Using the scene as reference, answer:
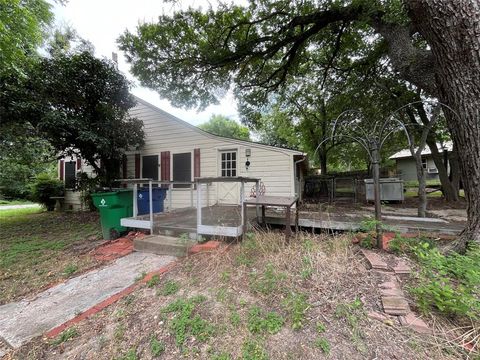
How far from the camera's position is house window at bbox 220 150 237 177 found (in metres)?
7.43

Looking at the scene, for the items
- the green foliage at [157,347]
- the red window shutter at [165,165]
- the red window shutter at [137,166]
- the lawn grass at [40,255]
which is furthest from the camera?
the red window shutter at [137,166]

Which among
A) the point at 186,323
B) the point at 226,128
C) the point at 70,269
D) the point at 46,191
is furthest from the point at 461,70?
the point at 226,128

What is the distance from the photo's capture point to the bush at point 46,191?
10578mm

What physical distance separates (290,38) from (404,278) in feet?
22.4

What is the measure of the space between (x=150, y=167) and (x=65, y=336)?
23.3ft

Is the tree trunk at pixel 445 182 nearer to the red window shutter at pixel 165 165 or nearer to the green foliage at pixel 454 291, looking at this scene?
the green foliage at pixel 454 291

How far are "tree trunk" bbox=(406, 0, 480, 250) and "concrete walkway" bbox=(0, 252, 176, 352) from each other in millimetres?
4115

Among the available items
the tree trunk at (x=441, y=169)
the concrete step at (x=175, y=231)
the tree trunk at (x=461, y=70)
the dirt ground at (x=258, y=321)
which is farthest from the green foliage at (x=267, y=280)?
the tree trunk at (x=441, y=169)

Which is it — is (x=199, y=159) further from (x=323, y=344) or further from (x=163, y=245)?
(x=323, y=344)

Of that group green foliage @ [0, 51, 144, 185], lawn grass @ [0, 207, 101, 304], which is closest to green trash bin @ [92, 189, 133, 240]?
lawn grass @ [0, 207, 101, 304]

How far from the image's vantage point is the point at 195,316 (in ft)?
6.53

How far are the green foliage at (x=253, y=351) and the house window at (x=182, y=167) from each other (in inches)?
263

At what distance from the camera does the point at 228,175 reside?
7.50 metres

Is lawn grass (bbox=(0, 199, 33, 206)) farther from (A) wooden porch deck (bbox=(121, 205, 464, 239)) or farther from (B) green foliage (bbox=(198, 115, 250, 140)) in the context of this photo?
(A) wooden porch deck (bbox=(121, 205, 464, 239))
